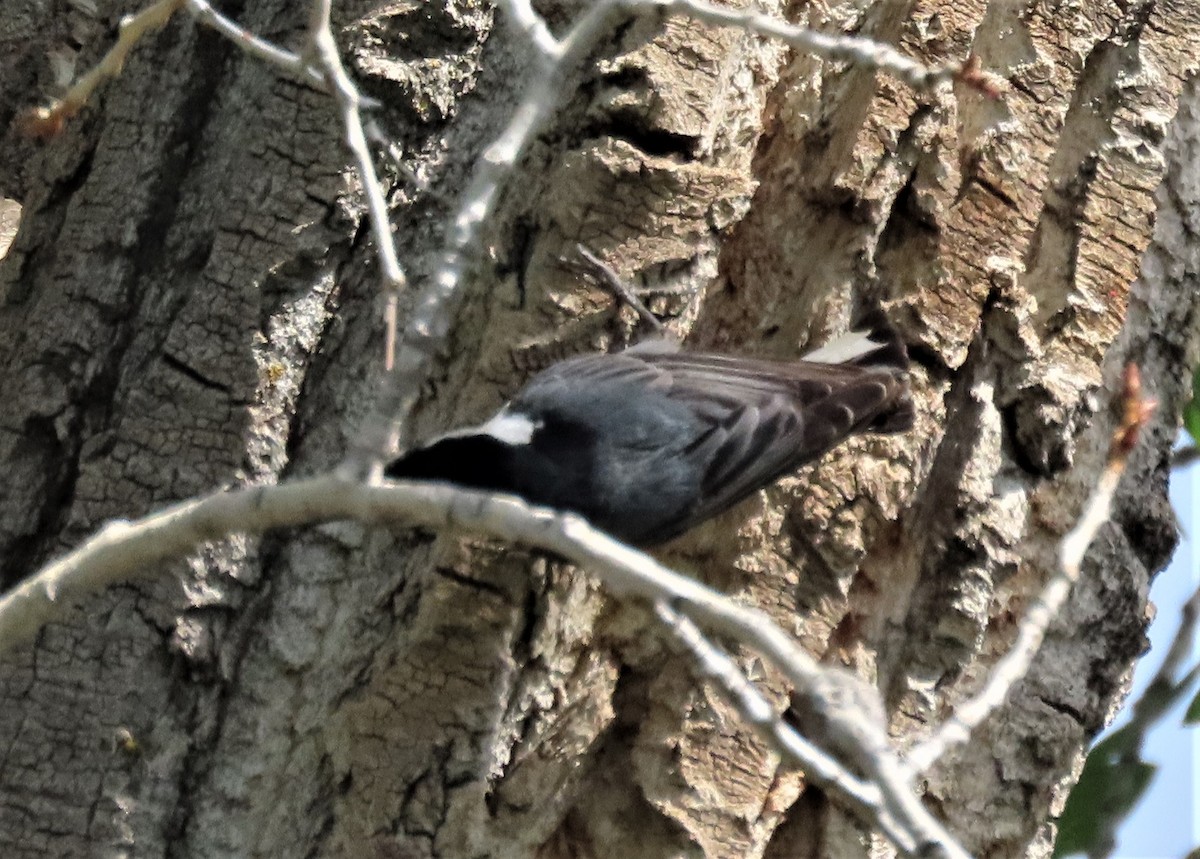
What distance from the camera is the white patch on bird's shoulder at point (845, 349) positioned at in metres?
2.34

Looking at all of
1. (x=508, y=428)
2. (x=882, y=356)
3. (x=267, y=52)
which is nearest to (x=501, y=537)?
(x=267, y=52)

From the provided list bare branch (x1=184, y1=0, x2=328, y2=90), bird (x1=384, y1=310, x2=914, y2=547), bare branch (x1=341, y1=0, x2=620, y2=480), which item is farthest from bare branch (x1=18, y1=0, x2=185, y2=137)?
bird (x1=384, y1=310, x2=914, y2=547)

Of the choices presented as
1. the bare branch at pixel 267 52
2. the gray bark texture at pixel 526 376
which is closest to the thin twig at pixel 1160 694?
the gray bark texture at pixel 526 376

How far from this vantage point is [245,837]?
213 centimetres

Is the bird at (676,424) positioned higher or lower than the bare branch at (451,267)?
higher

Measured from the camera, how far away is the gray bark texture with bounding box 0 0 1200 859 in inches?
84.0

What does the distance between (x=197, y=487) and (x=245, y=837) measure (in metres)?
0.52

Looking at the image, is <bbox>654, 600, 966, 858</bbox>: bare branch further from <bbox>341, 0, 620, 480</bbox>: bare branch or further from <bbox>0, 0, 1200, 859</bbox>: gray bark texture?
<bbox>0, 0, 1200, 859</bbox>: gray bark texture

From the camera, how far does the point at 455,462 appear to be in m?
2.11

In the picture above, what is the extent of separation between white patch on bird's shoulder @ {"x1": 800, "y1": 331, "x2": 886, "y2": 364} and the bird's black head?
0.58 m

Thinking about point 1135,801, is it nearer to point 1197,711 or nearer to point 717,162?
point 1197,711

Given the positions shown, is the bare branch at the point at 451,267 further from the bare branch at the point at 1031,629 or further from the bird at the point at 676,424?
the bird at the point at 676,424

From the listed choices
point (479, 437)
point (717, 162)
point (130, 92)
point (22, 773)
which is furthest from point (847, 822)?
point (130, 92)

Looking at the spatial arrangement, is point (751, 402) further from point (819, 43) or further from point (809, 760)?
point (809, 760)
